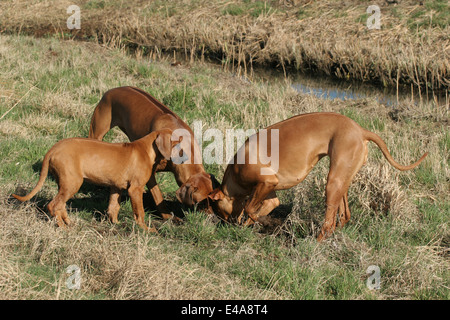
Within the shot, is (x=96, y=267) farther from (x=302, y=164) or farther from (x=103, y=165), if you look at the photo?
(x=302, y=164)

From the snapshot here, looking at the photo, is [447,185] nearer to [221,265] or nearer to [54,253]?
[221,265]

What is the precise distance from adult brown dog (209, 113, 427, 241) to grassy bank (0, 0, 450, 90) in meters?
7.33

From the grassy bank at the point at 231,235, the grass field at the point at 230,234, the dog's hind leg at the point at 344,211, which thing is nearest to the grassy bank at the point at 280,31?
the grass field at the point at 230,234

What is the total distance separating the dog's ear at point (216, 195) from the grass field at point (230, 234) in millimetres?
247

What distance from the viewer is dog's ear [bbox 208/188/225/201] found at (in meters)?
6.07

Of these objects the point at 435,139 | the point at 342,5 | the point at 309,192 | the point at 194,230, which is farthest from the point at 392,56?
the point at 194,230

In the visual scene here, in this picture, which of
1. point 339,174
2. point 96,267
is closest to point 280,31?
point 339,174

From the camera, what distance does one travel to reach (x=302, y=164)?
5.97m

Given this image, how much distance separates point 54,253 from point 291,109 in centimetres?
599

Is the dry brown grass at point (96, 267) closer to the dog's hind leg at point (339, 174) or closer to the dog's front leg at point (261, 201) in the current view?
the dog's front leg at point (261, 201)

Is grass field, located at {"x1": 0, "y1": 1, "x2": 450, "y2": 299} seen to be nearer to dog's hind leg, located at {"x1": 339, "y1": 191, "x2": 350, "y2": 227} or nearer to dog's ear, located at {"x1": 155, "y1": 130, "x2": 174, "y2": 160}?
dog's hind leg, located at {"x1": 339, "y1": 191, "x2": 350, "y2": 227}

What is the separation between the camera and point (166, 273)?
4.70 m

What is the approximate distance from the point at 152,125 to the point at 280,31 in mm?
9592

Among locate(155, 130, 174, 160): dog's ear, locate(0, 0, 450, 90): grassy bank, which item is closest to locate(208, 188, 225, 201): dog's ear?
locate(155, 130, 174, 160): dog's ear
